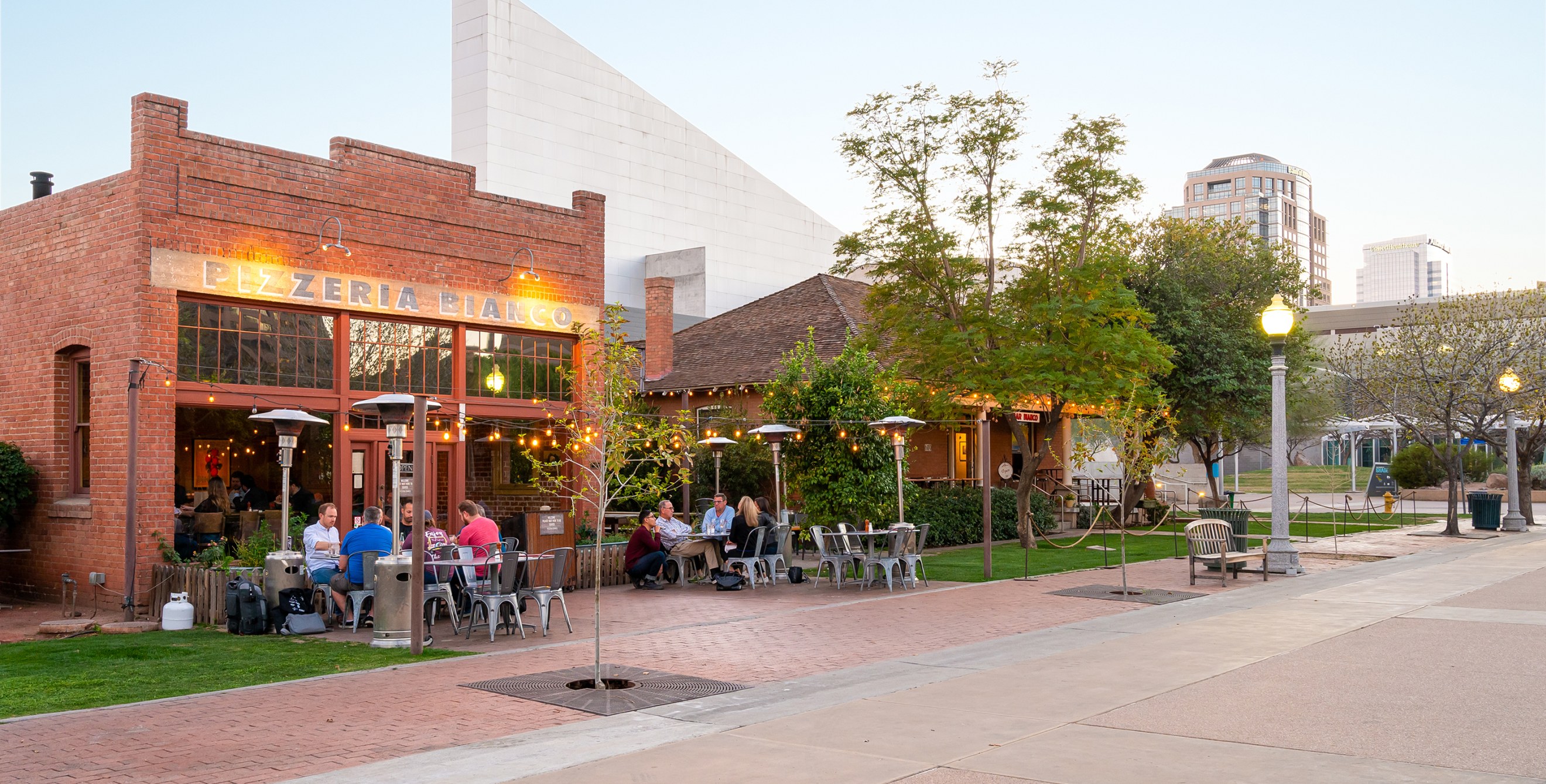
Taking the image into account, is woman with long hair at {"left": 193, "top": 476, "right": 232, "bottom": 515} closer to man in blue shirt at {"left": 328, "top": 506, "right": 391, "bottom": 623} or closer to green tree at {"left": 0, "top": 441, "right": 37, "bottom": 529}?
green tree at {"left": 0, "top": 441, "right": 37, "bottom": 529}

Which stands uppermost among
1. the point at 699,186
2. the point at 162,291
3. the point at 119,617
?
the point at 699,186

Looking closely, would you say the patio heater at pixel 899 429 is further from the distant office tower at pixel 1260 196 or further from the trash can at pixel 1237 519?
the distant office tower at pixel 1260 196

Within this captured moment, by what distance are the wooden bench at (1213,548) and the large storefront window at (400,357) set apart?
11288 millimetres

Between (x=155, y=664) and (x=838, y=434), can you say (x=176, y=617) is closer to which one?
(x=155, y=664)

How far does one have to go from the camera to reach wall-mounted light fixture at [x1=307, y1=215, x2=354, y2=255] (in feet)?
51.4

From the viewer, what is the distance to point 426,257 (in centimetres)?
1703

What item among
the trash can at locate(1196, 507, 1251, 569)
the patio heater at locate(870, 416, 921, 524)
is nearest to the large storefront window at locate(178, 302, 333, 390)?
the patio heater at locate(870, 416, 921, 524)

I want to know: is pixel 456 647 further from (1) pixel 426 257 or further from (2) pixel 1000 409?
(2) pixel 1000 409

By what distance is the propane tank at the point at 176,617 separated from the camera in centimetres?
1277

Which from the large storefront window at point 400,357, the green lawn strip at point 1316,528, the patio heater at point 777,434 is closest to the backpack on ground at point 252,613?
the large storefront window at point 400,357

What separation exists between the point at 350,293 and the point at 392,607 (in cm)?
643

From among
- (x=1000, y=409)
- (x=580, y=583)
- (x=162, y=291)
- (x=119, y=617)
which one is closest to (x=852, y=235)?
(x=1000, y=409)

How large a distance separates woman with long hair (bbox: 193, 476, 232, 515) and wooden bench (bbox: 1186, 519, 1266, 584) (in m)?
14.0

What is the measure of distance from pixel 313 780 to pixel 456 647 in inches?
196
